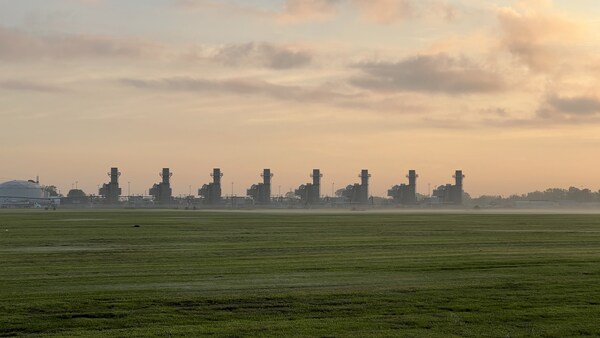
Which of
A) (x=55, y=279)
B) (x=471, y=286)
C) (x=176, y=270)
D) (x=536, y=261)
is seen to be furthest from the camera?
(x=536, y=261)

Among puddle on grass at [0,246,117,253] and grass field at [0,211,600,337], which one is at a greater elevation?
puddle on grass at [0,246,117,253]

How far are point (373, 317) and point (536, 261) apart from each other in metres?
17.1

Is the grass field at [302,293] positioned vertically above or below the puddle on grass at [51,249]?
below

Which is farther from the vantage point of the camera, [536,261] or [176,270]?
[536,261]

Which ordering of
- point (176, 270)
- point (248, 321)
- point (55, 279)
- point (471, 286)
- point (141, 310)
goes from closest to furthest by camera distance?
1. point (248, 321)
2. point (141, 310)
3. point (471, 286)
4. point (55, 279)
5. point (176, 270)

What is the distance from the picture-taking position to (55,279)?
28.1m

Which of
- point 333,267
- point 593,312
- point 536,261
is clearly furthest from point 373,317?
point 536,261

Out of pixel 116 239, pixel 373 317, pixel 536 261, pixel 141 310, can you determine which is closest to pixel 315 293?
pixel 373 317

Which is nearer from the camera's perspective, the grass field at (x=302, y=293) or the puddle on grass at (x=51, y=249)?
the grass field at (x=302, y=293)

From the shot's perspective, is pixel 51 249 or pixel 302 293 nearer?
pixel 302 293

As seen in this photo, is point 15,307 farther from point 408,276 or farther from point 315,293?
point 408,276

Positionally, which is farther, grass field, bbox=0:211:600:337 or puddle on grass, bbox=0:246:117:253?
puddle on grass, bbox=0:246:117:253

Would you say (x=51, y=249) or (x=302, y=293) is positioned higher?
(x=51, y=249)

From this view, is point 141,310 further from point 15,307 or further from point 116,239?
point 116,239
